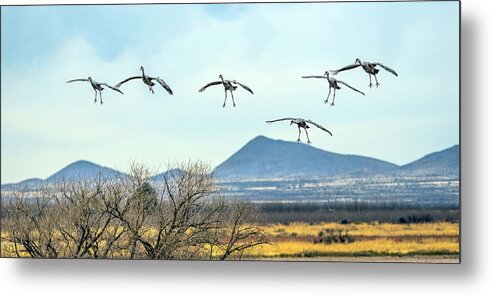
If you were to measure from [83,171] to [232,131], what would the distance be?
1.21 metres

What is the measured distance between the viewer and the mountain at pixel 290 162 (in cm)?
824

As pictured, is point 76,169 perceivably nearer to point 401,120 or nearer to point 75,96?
point 75,96

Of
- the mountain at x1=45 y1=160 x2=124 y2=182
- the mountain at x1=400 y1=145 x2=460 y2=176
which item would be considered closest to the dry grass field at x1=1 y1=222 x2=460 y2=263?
the mountain at x1=400 y1=145 x2=460 y2=176

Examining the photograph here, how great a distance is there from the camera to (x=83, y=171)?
8.62 meters

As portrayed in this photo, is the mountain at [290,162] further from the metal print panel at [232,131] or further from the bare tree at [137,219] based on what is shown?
the bare tree at [137,219]

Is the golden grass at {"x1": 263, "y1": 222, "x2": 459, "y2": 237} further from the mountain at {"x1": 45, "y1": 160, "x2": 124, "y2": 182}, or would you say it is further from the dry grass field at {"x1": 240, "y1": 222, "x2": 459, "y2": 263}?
the mountain at {"x1": 45, "y1": 160, "x2": 124, "y2": 182}

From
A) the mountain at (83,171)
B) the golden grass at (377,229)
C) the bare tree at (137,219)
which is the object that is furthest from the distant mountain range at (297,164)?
the mountain at (83,171)

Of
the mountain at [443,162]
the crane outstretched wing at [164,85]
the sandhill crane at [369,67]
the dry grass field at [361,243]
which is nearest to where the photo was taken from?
the mountain at [443,162]

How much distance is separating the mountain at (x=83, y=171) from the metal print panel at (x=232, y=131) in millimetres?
11

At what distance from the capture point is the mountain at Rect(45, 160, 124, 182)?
8586mm

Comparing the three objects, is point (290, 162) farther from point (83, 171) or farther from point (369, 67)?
point (83, 171)

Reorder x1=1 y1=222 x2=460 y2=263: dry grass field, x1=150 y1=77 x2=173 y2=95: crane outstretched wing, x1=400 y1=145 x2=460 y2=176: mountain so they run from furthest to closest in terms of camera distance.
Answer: x1=150 y1=77 x2=173 y2=95: crane outstretched wing < x1=1 y1=222 x2=460 y2=263: dry grass field < x1=400 y1=145 x2=460 y2=176: mountain

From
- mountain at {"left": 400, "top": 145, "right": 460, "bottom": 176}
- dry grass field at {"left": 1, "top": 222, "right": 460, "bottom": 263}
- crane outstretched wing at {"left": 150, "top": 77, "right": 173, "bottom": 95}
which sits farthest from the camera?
crane outstretched wing at {"left": 150, "top": 77, "right": 173, "bottom": 95}

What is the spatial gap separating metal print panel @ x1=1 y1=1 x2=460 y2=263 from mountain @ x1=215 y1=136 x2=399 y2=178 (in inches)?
0.4
